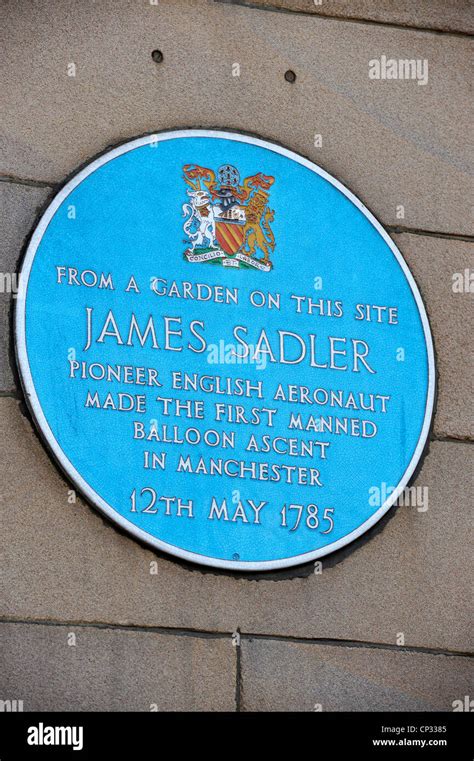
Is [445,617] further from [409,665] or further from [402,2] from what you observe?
[402,2]

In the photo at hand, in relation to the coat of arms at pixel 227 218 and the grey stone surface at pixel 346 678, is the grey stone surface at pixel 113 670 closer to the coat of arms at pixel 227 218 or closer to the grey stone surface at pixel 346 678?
the grey stone surface at pixel 346 678

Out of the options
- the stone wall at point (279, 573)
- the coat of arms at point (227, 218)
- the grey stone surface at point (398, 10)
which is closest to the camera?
the stone wall at point (279, 573)

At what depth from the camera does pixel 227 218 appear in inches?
274

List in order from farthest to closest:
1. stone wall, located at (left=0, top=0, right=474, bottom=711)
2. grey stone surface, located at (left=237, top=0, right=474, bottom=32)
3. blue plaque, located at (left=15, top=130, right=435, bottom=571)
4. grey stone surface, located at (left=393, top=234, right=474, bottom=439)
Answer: grey stone surface, located at (left=237, top=0, right=474, bottom=32) → grey stone surface, located at (left=393, top=234, right=474, bottom=439) → blue plaque, located at (left=15, top=130, right=435, bottom=571) → stone wall, located at (left=0, top=0, right=474, bottom=711)

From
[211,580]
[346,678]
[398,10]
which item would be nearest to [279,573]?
[211,580]

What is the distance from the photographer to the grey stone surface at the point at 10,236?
6.49m

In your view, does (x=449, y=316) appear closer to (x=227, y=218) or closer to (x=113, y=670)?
A: (x=227, y=218)

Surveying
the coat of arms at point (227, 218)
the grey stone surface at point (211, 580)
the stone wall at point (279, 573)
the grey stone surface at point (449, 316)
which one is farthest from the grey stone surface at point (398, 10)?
the grey stone surface at point (211, 580)

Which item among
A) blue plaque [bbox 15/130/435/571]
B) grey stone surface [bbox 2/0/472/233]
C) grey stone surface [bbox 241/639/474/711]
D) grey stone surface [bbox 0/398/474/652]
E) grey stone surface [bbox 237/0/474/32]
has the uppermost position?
grey stone surface [bbox 237/0/474/32]

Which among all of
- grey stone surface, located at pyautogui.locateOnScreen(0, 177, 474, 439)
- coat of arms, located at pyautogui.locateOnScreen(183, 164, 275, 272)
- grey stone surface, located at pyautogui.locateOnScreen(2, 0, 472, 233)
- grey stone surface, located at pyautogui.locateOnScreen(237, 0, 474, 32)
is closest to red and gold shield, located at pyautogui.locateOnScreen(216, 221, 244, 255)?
coat of arms, located at pyautogui.locateOnScreen(183, 164, 275, 272)

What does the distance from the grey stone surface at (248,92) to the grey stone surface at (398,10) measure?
5cm

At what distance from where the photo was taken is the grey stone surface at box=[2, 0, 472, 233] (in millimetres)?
6984

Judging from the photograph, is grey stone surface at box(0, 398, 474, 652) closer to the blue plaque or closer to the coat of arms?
the blue plaque
